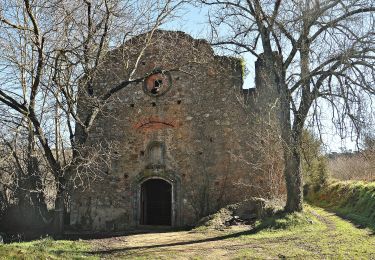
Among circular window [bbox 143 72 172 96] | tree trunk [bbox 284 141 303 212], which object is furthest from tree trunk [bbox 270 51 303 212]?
circular window [bbox 143 72 172 96]

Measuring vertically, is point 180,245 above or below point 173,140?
below

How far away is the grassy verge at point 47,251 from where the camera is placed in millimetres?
6383

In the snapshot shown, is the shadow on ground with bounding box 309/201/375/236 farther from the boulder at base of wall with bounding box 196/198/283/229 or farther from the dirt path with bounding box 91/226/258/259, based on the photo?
the dirt path with bounding box 91/226/258/259

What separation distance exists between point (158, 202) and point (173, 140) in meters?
2.73

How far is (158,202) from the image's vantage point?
49.6ft

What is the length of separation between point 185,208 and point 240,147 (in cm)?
300

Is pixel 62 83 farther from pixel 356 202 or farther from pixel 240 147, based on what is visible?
pixel 356 202

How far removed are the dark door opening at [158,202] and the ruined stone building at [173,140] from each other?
39mm

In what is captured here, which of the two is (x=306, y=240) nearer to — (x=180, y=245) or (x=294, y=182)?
(x=294, y=182)

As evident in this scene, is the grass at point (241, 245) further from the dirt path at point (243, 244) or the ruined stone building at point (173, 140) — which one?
the ruined stone building at point (173, 140)

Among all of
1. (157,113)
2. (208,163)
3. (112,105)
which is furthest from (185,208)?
(112,105)

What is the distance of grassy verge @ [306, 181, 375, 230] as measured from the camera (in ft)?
39.7

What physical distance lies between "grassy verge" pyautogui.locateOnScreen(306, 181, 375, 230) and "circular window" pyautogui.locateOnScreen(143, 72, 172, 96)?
26.6 ft

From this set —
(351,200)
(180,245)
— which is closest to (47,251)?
(180,245)
